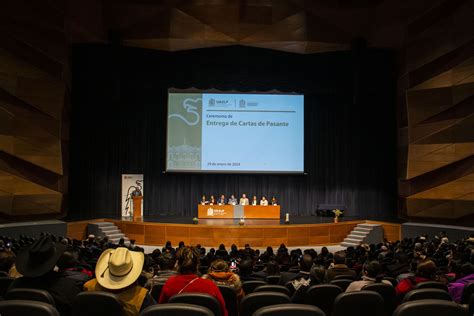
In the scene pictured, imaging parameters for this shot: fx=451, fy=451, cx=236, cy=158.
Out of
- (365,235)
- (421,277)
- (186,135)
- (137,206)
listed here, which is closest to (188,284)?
(421,277)

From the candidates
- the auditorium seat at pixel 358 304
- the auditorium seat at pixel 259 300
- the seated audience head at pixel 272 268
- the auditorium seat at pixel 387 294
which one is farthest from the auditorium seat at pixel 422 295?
the seated audience head at pixel 272 268

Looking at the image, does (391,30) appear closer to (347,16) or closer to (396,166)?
(347,16)

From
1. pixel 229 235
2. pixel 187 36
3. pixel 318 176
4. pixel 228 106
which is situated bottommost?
pixel 229 235

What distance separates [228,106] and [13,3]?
7836 millimetres

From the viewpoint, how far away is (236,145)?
17109 millimetres

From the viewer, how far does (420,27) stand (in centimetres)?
1505

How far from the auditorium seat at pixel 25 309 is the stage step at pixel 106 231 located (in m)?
11.8

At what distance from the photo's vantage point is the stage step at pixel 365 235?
13930 mm

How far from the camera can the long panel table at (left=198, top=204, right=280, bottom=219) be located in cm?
1546

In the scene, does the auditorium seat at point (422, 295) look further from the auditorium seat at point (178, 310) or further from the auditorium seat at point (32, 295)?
the auditorium seat at point (32, 295)

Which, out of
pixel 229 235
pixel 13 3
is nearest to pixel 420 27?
pixel 229 235

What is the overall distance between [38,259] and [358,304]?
7.26ft

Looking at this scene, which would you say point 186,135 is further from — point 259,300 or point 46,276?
point 259,300

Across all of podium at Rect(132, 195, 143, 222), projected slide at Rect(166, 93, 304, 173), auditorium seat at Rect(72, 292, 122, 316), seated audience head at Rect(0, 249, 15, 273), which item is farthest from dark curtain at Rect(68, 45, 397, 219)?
auditorium seat at Rect(72, 292, 122, 316)
